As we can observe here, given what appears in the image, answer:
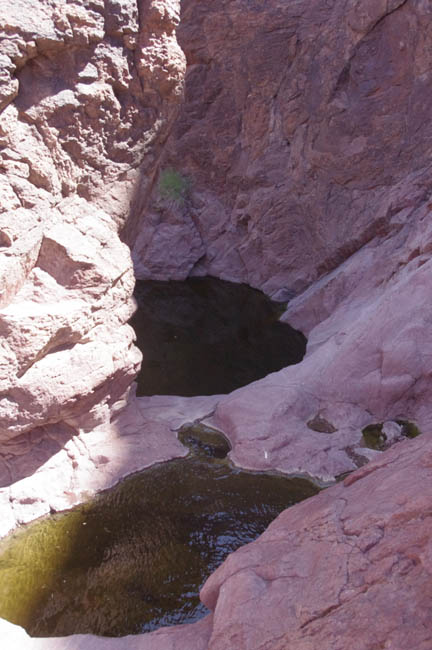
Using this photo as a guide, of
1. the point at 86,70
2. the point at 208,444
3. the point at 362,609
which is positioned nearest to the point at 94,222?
the point at 86,70

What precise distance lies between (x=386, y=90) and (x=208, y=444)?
19.6 ft

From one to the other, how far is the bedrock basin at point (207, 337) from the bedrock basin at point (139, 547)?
1898 mm

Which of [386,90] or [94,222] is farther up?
[386,90]

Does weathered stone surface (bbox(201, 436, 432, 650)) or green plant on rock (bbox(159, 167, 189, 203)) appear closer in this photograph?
weathered stone surface (bbox(201, 436, 432, 650))

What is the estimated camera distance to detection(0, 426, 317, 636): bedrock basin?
315 cm

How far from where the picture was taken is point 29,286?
4.09 meters

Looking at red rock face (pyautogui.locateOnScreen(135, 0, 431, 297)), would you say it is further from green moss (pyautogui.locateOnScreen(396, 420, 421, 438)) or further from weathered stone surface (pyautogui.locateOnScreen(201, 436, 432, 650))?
weathered stone surface (pyautogui.locateOnScreen(201, 436, 432, 650))

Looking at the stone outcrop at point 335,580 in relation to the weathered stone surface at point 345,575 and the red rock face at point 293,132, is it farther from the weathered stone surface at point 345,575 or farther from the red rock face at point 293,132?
the red rock face at point 293,132

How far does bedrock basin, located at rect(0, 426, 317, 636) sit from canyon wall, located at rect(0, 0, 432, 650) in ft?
0.65

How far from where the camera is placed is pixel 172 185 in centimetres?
1185

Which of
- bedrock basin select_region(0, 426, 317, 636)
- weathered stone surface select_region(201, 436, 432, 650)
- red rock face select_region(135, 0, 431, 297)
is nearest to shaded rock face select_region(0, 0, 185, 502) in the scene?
bedrock basin select_region(0, 426, 317, 636)

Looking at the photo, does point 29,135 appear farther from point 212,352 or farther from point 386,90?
point 386,90

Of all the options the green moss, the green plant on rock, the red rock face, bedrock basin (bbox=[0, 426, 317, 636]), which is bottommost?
bedrock basin (bbox=[0, 426, 317, 636])

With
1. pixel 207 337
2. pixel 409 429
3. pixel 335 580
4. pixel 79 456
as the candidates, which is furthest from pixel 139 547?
pixel 207 337
